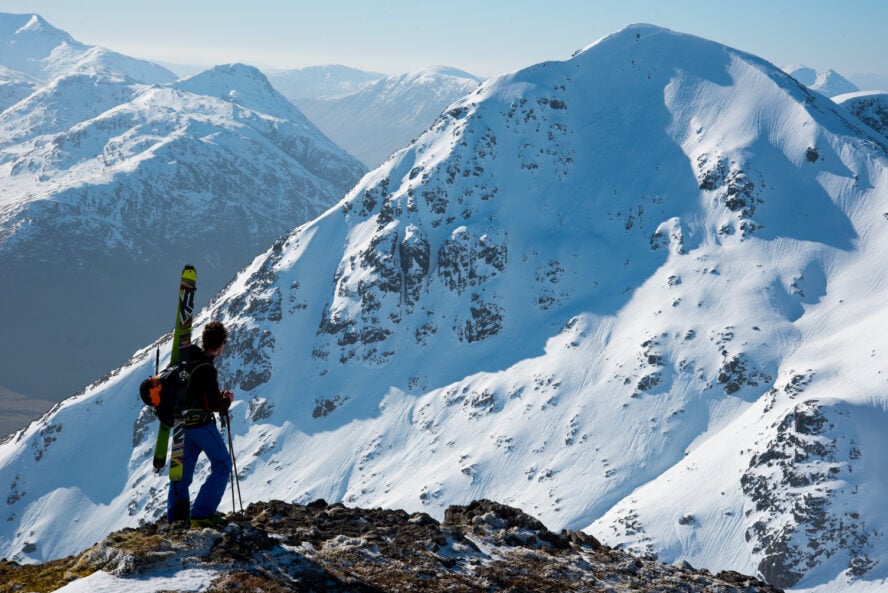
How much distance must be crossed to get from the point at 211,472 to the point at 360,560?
390 cm

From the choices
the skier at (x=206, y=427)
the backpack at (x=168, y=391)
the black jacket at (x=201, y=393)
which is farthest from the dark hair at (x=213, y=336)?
the backpack at (x=168, y=391)

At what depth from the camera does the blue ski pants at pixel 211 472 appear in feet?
61.3

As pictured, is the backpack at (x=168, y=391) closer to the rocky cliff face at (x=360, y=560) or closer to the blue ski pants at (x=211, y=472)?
the blue ski pants at (x=211, y=472)

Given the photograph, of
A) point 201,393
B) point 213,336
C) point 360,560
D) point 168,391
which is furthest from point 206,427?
point 360,560

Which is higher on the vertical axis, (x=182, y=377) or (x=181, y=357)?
(x=181, y=357)

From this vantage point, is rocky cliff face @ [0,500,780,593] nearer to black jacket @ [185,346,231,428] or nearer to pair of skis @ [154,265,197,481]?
pair of skis @ [154,265,197,481]

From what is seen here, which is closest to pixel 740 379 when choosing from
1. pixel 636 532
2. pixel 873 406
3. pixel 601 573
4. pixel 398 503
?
pixel 873 406

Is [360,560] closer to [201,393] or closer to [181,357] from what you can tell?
[201,393]

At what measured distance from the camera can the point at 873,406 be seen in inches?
5891

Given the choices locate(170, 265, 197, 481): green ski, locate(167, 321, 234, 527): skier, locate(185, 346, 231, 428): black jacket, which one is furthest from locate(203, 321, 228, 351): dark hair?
locate(170, 265, 197, 481): green ski

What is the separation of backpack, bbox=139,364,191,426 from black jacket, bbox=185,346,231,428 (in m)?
0.16

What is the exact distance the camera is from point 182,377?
61.4ft

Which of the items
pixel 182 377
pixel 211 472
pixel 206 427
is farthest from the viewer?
pixel 211 472

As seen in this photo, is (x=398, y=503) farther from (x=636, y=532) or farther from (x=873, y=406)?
(x=873, y=406)
